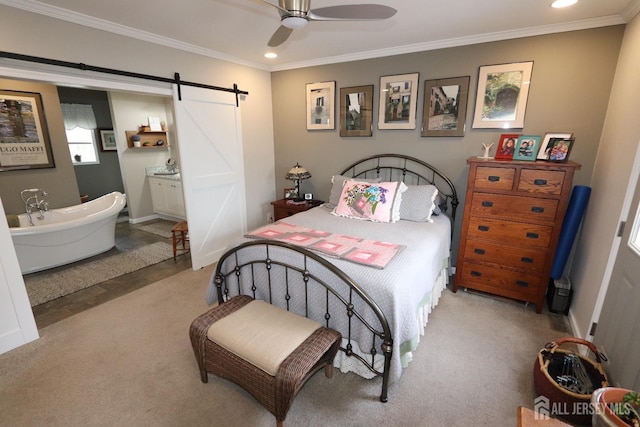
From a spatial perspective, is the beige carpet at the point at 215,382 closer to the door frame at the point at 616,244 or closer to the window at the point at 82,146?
the door frame at the point at 616,244

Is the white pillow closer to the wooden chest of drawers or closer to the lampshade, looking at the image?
the wooden chest of drawers

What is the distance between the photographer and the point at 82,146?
18.7 feet

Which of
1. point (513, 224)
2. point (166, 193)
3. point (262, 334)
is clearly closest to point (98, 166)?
point (166, 193)

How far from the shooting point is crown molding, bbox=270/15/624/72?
8.07 feet

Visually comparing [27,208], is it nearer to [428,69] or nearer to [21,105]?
[21,105]

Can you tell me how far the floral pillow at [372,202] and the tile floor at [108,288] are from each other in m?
2.27

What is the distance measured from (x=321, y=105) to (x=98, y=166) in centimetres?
497

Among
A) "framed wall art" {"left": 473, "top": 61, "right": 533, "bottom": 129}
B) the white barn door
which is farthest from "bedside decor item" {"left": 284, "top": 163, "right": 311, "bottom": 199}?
"framed wall art" {"left": 473, "top": 61, "right": 533, "bottom": 129}

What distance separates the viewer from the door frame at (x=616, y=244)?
6.07ft

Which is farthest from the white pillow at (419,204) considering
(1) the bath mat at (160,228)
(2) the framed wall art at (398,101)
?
(1) the bath mat at (160,228)

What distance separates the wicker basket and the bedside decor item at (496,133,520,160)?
67.7 inches

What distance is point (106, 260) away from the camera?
3.98 meters

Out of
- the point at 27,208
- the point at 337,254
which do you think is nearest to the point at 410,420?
the point at 337,254

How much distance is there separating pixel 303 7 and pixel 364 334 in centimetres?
197
